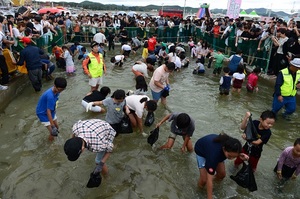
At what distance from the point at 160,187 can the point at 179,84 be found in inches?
241

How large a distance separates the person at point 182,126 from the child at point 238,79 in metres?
4.25

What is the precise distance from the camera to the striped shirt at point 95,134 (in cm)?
357

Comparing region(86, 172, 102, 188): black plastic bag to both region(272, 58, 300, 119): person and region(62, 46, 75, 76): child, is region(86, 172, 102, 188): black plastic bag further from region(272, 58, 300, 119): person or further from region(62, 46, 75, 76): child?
region(62, 46, 75, 76): child

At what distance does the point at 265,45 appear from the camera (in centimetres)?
1013

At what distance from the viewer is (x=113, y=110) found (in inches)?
195

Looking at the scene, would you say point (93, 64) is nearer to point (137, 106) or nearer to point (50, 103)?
point (137, 106)

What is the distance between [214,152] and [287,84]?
366 centimetres

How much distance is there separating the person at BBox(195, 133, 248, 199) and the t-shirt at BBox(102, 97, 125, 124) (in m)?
1.69

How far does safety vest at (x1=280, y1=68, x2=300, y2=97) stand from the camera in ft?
20.0

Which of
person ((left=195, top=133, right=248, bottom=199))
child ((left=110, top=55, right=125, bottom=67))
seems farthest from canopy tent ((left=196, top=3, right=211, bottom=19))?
person ((left=195, top=133, right=248, bottom=199))

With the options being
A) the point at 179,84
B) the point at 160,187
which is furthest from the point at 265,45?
the point at 160,187

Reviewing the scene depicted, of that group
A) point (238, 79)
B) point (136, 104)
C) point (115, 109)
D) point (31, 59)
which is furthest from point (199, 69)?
point (115, 109)

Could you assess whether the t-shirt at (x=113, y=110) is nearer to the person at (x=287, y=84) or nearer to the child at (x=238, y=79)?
the person at (x=287, y=84)

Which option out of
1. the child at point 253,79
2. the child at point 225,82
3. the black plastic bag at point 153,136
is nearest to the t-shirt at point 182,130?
the black plastic bag at point 153,136
